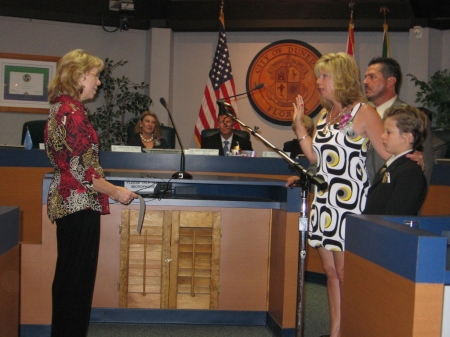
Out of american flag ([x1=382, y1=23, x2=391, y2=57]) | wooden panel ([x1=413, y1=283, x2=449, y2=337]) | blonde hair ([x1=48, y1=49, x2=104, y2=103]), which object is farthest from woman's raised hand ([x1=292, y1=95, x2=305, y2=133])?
american flag ([x1=382, y1=23, x2=391, y2=57])

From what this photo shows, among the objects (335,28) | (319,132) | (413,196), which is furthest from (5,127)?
(413,196)

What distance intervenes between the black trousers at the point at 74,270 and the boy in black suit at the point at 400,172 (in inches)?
48.0

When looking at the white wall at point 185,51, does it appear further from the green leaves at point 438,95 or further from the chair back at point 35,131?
the chair back at point 35,131

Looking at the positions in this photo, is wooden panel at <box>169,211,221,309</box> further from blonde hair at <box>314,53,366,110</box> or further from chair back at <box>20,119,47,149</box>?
chair back at <box>20,119,47,149</box>

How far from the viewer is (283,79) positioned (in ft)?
24.7

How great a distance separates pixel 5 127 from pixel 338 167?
227 inches

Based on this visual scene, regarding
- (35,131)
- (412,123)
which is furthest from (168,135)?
(412,123)

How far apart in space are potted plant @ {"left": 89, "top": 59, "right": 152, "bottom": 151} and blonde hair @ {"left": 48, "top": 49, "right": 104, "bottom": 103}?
463 centimetres

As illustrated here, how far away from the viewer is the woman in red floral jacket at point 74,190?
2.46m

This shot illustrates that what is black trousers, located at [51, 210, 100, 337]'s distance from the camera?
8.27ft

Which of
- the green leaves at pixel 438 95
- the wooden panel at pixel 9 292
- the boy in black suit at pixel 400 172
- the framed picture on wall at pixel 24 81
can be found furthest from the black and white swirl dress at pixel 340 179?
the framed picture on wall at pixel 24 81

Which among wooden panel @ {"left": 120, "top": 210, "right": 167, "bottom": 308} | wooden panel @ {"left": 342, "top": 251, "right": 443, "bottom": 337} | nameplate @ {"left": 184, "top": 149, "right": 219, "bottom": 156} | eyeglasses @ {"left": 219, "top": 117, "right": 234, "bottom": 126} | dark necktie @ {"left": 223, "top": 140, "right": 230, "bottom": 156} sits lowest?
wooden panel @ {"left": 120, "top": 210, "right": 167, "bottom": 308}

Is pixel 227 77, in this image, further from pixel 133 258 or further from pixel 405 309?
pixel 405 309

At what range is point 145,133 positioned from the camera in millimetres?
5727
